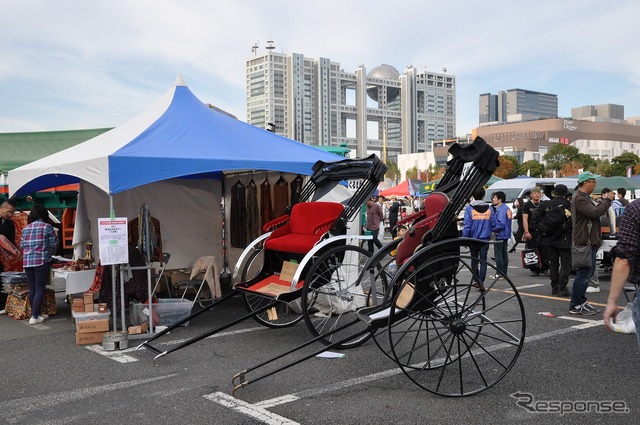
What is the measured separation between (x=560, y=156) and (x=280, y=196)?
68382 mm

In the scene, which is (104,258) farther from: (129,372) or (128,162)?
A: (129,372)

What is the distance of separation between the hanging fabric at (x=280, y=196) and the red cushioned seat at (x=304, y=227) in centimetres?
237

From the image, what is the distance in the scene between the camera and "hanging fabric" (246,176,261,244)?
9648 mm

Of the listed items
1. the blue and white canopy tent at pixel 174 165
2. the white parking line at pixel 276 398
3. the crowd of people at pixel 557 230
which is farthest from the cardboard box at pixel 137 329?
the crowd of people at pixel 557 230

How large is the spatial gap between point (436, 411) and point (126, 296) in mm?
4568

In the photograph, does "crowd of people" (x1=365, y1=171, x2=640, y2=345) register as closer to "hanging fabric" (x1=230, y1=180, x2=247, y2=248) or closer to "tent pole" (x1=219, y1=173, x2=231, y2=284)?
"hanging fabric" (x1=230, y1=180, x2=247, y2=248)

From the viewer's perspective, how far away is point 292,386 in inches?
184

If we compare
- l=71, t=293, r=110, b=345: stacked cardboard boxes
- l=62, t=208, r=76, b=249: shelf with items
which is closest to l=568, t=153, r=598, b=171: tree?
l=62, t=208, r=76, b=249: shelf with items

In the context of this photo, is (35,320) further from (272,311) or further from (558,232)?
(558,232)

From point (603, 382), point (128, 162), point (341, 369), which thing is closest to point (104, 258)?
point (128, 162)

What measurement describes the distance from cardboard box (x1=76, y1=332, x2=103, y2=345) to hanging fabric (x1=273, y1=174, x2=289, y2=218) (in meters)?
3.81

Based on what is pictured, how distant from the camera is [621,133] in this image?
13738cm

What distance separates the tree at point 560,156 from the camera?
6869cm
